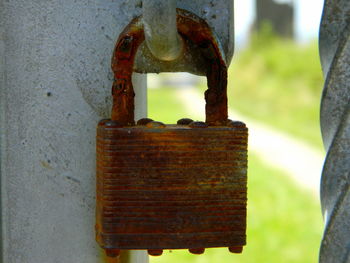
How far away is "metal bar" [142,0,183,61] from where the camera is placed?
536 millimetres

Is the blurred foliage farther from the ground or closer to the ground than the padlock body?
closer to the ground

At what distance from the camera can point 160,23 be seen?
0.54m

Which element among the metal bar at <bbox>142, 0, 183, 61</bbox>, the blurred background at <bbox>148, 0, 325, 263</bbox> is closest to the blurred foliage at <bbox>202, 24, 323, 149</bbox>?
the blurred background at <bbox>148, 0, 325, 263</bbox>

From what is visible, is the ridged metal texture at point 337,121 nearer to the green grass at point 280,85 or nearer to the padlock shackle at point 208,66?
the padlock shackle at point 208,66

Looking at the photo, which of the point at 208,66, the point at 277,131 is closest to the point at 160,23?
the point at 208,66

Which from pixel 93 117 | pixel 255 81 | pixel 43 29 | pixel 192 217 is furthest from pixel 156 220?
pixel 255 81

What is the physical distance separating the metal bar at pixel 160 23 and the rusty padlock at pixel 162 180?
0.28 feet

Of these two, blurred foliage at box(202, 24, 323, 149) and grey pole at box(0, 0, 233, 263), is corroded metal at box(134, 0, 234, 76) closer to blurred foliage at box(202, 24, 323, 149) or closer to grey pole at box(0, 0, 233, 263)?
grey pole at box(0, 0, 233, 263)

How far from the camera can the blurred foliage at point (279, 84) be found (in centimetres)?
855

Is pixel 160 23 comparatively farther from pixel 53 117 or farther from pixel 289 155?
pixel 289 155

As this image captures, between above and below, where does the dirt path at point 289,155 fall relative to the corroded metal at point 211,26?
below

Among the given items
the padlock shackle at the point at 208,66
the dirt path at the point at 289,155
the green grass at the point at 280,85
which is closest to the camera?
the padlock shackle at the point at 208,66

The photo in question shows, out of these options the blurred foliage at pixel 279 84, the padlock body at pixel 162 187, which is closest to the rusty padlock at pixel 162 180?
the padlock body at pixel 162 187

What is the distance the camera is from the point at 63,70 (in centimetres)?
69
